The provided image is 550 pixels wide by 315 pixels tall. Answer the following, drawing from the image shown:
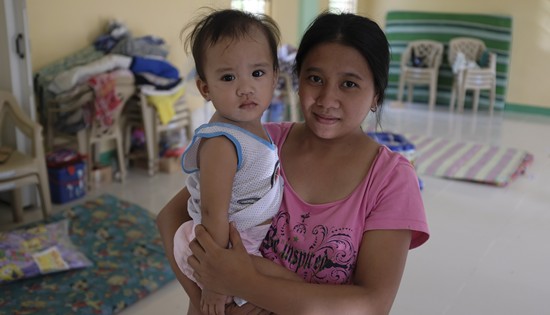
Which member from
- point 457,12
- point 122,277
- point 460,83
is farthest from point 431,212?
point 457,12

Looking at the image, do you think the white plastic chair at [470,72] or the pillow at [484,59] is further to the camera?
the pillow at [484,59]

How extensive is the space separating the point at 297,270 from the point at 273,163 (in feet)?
0.82

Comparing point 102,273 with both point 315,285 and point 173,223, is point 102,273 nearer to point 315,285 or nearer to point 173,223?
point 173,223

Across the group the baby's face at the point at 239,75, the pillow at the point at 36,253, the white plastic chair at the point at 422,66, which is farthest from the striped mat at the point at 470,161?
the baby's face at the point at 239,75

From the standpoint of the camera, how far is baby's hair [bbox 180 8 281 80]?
3.85 ft

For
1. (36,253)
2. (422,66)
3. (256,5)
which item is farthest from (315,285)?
(422,66)

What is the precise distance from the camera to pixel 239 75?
118cm

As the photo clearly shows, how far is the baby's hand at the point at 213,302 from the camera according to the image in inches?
44.6

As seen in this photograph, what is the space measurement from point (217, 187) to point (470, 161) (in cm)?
428

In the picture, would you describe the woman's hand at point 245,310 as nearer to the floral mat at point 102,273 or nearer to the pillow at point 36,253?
the floral mat at point 102,273

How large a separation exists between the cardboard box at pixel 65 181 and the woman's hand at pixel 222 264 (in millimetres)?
2784

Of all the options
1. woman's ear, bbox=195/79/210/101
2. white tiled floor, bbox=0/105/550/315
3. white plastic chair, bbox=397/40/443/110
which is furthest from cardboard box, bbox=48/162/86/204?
white plastic chair, bbox=397/40/443/110

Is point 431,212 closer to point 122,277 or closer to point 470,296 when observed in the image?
point 470,296

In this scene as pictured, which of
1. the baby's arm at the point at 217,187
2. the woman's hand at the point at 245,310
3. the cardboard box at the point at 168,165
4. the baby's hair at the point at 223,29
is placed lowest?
the cardboard box at the point at 168,165
